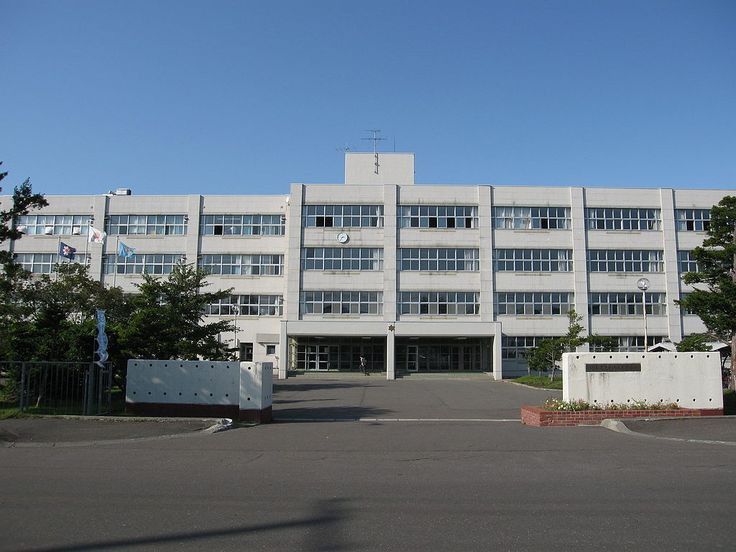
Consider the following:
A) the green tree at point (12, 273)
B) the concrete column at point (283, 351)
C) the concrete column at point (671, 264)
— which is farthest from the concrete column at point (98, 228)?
the concrete column at point (671, 264)

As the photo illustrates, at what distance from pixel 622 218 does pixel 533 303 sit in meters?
9.83

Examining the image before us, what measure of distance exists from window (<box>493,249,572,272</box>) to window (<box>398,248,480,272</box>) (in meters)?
1.88

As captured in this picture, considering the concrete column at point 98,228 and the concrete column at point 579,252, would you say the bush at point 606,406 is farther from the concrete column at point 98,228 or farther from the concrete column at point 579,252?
the concrete column at point 98,228

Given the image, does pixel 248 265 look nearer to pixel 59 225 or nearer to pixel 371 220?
pixel 371 220

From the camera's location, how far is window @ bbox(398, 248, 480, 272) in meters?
46.8

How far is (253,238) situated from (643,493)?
4374cm

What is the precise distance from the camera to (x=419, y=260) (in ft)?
154

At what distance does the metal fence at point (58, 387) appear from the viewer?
16.6m

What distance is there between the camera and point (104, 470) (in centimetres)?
908

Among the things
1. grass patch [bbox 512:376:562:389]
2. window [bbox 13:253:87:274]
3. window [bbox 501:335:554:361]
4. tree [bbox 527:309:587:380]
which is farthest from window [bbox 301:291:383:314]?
window [bbox 13:253:87:274]

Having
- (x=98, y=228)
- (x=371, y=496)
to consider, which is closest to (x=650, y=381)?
(x=371, y=496)

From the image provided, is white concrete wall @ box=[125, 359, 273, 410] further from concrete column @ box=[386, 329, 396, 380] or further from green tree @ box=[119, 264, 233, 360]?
concrete column @ box=[386, 329, 396, 380]

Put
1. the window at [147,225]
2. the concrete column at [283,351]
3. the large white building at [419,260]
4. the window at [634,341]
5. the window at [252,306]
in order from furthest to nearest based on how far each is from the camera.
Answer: the window at [147,225]
the window at [252,306]
the window at [634,341]
the large white building at [419,260]
the concrete column at [283,351]

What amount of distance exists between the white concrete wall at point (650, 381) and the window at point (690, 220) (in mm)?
36176
